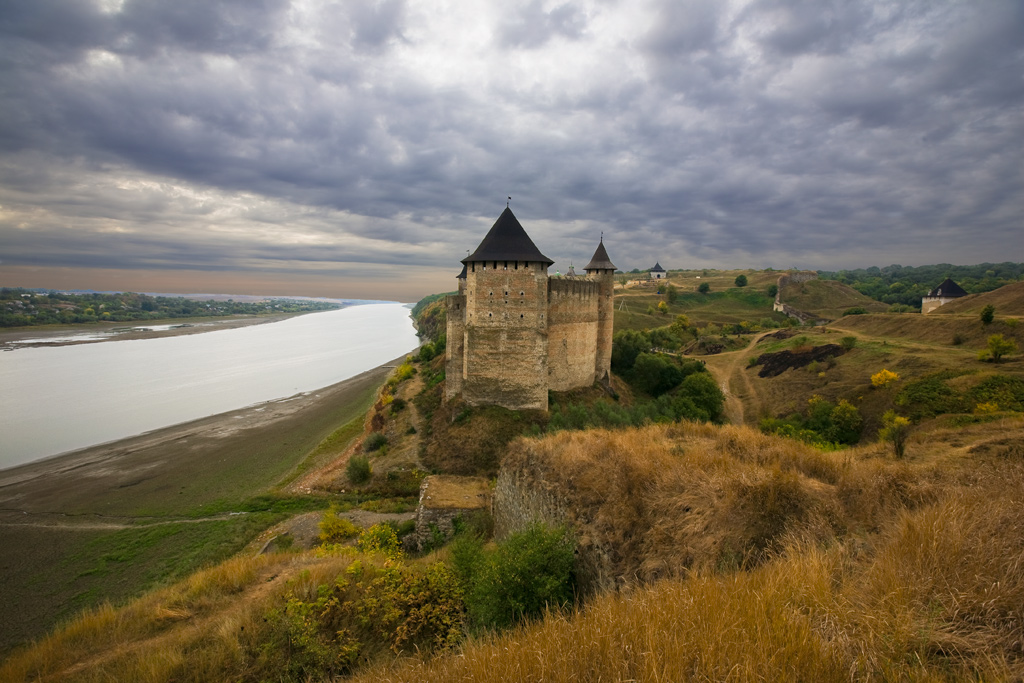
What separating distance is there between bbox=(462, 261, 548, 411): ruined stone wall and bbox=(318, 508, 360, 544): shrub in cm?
723

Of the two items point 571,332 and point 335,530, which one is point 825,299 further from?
point 335,530

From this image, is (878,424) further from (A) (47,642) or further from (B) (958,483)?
(A) (47,642)

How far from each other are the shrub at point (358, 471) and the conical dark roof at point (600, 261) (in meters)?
15.2

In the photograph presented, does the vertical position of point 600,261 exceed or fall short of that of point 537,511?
it exceeds it

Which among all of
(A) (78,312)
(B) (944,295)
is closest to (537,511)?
(B) (944,295)

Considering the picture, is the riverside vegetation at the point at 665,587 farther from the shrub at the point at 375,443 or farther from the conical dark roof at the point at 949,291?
the conical dark roof at the point at 949,291

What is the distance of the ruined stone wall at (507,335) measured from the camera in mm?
17422

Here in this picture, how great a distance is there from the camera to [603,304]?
2295 cm

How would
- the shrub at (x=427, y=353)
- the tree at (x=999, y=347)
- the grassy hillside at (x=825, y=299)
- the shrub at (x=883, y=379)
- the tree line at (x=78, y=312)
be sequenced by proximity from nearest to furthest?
1. the tree at (x=999, y=347)
2. the shrub at (x=883, y=379)
3. the shrub at (x=427, y=353)
4. the grassy hillside at (x=825, y=299)
5. the tree line at (x=78, y=312)

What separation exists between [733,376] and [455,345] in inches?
910

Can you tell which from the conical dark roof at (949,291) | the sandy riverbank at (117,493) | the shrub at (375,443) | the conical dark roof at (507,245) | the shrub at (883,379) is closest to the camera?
the sandy riverbank at (117,493)

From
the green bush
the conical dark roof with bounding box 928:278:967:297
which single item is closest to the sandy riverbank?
the green bush

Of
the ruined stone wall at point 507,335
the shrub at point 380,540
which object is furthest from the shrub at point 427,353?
the shrub at point 380,540

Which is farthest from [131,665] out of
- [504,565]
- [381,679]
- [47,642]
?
[504,565]
